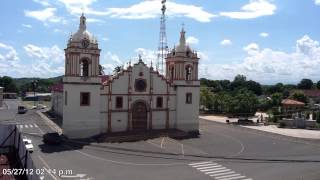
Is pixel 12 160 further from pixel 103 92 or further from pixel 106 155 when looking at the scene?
pixel 103 92

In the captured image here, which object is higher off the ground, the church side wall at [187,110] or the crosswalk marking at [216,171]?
the church side wall at [187,110]

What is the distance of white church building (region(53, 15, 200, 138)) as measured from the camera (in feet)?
144

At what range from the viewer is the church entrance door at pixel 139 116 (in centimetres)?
4753

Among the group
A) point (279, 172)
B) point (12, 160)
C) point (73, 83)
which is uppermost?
point (73, 83)

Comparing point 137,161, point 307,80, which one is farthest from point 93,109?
point 307,80

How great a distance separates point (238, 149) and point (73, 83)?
1834cm

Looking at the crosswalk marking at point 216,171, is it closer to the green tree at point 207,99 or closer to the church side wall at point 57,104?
the church side wall at point 57,104

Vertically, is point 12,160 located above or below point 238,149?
above

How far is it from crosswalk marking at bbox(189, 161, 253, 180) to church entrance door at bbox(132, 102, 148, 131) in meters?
14.0

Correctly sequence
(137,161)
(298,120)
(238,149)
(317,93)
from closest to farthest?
(137,161) < (238,149) < (298,120) < (317,93)

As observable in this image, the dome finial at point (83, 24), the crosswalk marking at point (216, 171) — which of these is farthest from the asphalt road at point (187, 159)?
the dome finial at point (83, 24)

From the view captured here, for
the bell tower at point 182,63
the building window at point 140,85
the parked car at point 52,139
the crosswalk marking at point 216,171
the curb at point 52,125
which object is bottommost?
the crosswalk marking at point 216,171

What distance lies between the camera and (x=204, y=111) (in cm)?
8281

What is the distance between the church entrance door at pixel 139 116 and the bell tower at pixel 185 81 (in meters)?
4.52
